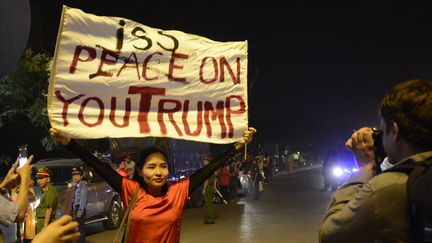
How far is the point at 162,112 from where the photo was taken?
438cm

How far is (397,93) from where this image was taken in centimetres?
196

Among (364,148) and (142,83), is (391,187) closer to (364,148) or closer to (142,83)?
(364,148)

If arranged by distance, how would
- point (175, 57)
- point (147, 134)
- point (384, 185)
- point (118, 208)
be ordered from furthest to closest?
point (118, 208), point (175, 57), point (147, 134), point (384, 185)

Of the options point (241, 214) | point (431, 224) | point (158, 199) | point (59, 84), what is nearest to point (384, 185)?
point (431, 224)

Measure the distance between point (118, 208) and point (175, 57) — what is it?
33.7 ft

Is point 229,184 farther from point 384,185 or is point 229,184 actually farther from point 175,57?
point 384,185

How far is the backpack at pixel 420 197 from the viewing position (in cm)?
164

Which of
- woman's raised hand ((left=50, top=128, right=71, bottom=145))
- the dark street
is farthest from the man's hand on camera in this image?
the dark street

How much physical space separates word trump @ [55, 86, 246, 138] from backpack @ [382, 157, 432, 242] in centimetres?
274

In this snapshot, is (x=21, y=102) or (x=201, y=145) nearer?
(x=21, y=102)

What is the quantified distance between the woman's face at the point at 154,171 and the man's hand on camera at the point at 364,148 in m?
1.98

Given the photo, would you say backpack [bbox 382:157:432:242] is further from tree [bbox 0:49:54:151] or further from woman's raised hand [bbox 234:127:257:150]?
tree [bbox 0:49:54:151]

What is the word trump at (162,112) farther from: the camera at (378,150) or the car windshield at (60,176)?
the car windshield at (60,176)

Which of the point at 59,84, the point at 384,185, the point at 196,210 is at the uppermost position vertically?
the point at 59,84
